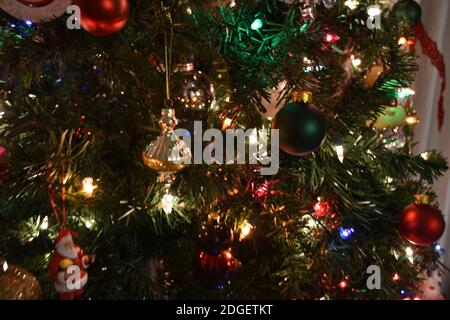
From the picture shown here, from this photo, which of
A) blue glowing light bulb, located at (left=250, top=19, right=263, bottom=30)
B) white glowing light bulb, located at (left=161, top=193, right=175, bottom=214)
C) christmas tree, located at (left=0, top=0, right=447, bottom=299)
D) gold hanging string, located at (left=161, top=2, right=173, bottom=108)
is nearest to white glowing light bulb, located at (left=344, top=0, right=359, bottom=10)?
christmas tree, located at (left=0, top=0, right=447, bottom=299)

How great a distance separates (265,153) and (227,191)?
0.09 meters

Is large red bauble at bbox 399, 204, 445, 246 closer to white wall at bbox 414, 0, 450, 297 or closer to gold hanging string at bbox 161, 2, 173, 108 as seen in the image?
gold hanging string at bbox 161, 2, 173, 108

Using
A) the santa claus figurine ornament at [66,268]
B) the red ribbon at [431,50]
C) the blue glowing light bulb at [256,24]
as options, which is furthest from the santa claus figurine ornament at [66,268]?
the red ribbon at [431,50]

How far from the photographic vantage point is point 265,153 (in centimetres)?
61

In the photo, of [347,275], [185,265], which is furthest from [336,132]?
[185,265]

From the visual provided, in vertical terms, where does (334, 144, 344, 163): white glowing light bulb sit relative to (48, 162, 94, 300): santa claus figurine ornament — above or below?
above

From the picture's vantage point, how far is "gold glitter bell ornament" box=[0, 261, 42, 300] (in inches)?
20.9

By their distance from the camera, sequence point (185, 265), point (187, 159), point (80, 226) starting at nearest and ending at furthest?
point (187, 159) → point (80, 226) → point (185, 265)

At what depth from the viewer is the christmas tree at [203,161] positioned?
1.78ft

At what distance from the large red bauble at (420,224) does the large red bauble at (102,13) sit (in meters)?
0.56

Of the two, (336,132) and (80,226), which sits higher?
(336,132)

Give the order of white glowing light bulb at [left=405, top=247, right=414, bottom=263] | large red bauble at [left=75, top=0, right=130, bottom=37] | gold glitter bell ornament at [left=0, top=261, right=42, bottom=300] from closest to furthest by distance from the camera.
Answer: large red bauble at [left=75, top=0, right=130, bottom=37] < gold glitter bell ornament at [left=0, top=261, right=42, bottom=300] < white glowing light bulb at [left=405, top=247, right=414, bottom=263]

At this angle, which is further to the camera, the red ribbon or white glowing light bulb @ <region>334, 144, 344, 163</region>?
the red ribbon

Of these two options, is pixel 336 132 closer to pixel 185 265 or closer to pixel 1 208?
pixel 185 265
